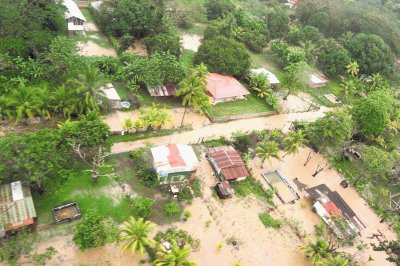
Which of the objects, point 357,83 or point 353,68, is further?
point 353,68

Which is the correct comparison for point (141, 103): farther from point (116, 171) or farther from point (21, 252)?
point (21, 252)

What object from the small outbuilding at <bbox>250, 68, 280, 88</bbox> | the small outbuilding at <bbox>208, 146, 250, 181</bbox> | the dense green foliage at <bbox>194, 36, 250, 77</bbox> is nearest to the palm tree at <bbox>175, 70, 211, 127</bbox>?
the small outbuilding at <bbox>208, 146, 250, 181</bbox>

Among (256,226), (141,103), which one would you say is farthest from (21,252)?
(141,103)

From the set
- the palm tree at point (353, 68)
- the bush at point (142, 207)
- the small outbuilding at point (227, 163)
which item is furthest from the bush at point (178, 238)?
the palm tree at point (353, 68)

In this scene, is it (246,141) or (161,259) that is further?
(246,141)

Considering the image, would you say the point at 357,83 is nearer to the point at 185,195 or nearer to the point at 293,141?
the point at 293,141

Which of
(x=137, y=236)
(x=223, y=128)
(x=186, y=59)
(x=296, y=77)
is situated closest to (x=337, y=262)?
(x=137, y=236)
